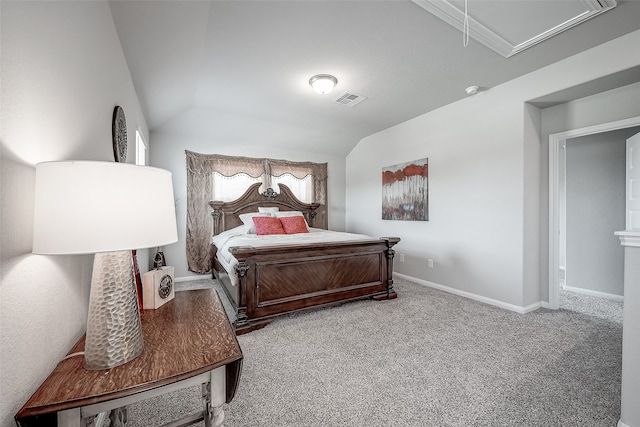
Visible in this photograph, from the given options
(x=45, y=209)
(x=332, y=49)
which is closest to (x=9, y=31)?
(x=45, y=209)

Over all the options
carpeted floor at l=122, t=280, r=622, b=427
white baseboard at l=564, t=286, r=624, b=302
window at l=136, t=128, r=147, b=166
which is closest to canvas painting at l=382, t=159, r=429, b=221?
carpeted floor at l=122, t=280, r=622, b=427

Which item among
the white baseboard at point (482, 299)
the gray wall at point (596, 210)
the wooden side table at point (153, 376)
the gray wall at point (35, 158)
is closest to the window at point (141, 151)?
the gray wall at point (35, 158)

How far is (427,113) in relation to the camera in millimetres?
4008

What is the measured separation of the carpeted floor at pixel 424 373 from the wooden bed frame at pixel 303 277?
0.61 feet

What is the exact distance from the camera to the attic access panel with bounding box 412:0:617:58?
197cm

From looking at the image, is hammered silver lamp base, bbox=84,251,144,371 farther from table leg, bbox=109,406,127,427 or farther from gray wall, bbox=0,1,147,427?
table leg, bbox=109,406,127,427

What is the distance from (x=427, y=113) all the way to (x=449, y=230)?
1729 millimetres

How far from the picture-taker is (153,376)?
2.71ft

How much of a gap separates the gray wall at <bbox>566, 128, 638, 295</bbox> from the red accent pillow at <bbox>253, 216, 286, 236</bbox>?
4.21 metres

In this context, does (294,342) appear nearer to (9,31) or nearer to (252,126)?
(9,31)

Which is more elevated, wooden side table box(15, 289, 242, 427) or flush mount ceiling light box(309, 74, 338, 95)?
flush mount ceiling light box(309, 74, 338, 95)

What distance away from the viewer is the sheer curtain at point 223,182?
4.39 meters

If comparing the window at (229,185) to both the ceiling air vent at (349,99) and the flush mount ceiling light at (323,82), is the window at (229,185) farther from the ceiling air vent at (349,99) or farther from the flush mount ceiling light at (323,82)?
the flush mount ceiling light at (323,82)

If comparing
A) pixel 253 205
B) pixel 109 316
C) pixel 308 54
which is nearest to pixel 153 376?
pixel 109 316
